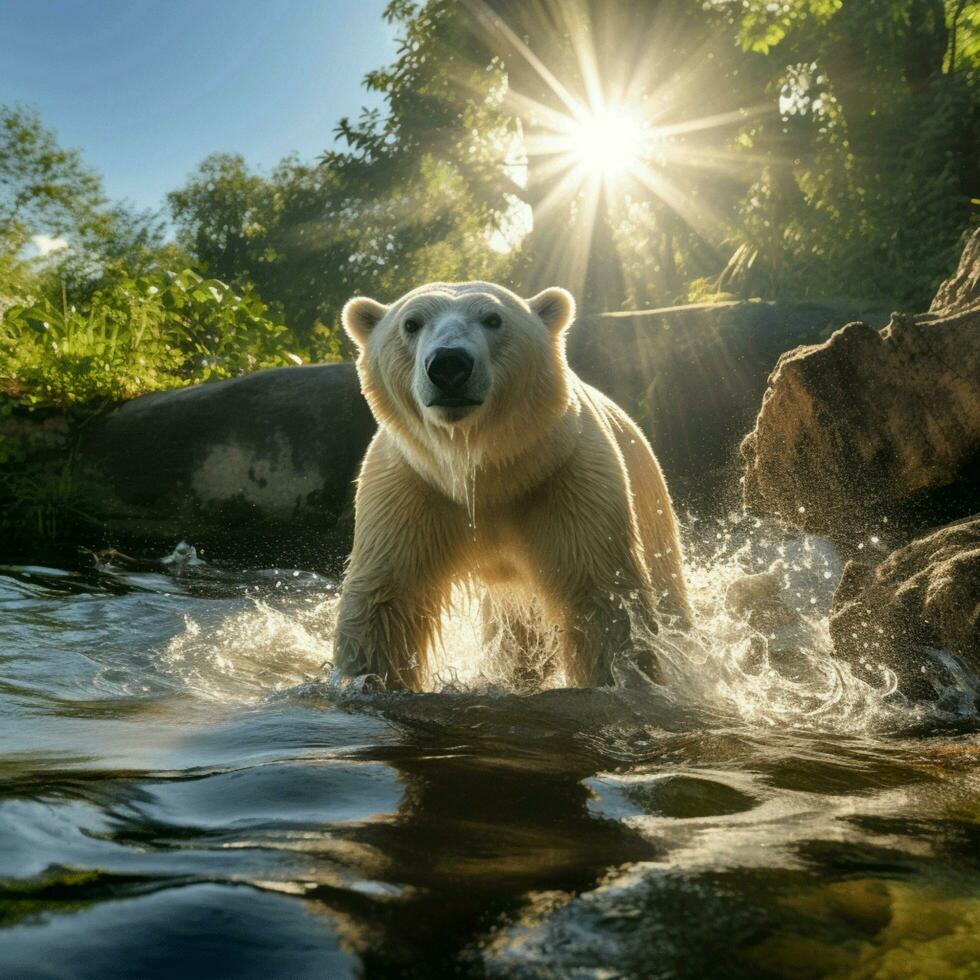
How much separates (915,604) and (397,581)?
185 cm

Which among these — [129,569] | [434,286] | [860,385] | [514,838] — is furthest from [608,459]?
[129,569]

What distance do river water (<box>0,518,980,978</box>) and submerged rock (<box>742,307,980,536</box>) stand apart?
1.20 meters

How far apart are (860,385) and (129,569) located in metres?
4.85

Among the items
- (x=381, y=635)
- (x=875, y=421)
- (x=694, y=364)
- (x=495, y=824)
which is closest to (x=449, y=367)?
(x=381, y=635)

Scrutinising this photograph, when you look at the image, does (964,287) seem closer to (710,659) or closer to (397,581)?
(710,659)

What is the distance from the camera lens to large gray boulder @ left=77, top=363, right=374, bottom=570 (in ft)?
28.1

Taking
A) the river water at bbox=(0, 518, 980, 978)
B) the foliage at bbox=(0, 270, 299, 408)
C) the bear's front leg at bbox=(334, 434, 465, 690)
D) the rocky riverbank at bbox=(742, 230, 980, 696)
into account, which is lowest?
the river water at bbox=(0, 518, 980, 978)

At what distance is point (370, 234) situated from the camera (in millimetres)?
27031

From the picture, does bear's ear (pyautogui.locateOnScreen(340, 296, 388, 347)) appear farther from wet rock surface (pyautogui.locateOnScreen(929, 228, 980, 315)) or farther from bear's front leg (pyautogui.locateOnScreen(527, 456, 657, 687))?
wet rock surface (pyautogui.locateOnScreen(929, 228, 980, 315))

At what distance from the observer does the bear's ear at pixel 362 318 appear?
4492 millimetres

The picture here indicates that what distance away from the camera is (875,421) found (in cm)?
530

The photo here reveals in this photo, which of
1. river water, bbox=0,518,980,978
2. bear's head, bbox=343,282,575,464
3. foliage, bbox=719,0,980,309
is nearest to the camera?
river water, bbox=0,518,980,978

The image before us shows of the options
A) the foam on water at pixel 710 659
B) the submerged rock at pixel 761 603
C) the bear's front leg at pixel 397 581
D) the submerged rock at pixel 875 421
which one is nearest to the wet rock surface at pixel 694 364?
the foam on water at pixel 710 659

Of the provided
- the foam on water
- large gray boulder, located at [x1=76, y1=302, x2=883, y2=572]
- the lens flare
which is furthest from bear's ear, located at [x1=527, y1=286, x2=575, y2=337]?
the lens flare
